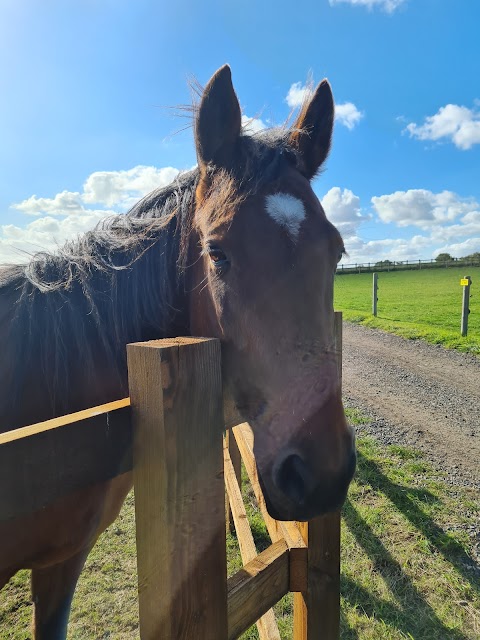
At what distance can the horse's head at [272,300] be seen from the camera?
4.52 ft

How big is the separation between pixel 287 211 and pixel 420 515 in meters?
3.68

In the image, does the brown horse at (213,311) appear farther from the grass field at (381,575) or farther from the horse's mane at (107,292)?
the grass field at (381,575)

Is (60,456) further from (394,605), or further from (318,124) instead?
(394,605)

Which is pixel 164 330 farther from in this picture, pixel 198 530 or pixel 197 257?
pixel 198 530

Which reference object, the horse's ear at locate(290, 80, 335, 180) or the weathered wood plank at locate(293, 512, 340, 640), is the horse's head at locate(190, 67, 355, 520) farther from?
the weathered wood plank at locate(293, 512, 340, 640)

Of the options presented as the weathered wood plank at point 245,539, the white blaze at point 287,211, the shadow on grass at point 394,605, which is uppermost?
the white blaze at point 287,211

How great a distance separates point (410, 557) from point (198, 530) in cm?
331

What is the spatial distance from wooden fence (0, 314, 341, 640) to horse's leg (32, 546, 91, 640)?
1591 millimetres

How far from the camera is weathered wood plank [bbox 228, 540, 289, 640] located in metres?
1.60

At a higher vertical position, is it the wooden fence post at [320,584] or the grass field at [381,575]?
the wooden fence post at [320,584]

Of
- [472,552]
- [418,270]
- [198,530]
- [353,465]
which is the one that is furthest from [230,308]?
[418,270]

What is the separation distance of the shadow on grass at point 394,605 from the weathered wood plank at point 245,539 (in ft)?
2.79

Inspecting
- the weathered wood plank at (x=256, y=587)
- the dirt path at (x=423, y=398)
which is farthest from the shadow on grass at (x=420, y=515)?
the weathered wood plank at (x=256, y=587)

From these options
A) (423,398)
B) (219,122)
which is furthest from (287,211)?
(423,398)
